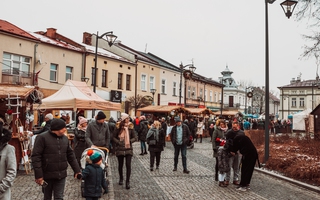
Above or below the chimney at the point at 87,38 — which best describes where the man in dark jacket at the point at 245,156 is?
below

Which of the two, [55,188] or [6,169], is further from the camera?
[55,188]

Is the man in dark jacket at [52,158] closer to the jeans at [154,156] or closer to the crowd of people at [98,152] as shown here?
the crowd of people at [98,152]

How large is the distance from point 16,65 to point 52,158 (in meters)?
22.9

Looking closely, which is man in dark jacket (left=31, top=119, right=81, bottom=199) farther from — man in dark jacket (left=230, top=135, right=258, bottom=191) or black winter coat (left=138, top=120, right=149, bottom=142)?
black winter coat (left=138, top=120, right=149, bottom=142)

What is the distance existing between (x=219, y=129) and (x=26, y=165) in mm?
6128

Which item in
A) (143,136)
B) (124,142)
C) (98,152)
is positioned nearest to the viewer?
(98,152)

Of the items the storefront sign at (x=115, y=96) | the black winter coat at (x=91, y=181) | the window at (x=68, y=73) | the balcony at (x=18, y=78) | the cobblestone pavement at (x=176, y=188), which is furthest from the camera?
the storefront sign at (x=115, y=96)

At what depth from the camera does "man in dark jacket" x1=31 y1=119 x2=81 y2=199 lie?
17.7ft

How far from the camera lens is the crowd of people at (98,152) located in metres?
5.44

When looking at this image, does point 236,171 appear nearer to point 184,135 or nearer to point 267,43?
point 184,135

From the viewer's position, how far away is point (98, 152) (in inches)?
245

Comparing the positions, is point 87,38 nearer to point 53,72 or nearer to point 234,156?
point 53,72

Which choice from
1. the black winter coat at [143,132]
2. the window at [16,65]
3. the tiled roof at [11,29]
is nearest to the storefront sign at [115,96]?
the window at [16,65]

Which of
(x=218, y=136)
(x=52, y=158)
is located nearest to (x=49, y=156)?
(x=52, y=158)
